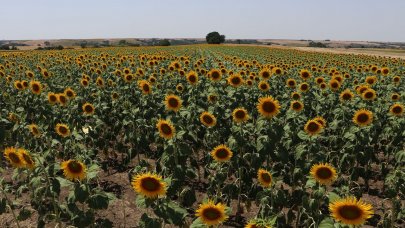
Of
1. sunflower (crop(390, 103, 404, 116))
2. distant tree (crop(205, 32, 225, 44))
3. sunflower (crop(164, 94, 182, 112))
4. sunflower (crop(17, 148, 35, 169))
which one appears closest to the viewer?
sunflower (crop(17, 148, 35, 169))

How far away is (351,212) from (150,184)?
214cm

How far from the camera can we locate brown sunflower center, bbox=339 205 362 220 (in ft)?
12.4

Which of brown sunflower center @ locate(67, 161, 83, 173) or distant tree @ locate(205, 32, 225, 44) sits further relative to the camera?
distant tree @ locate(205, 32, 225, 44)

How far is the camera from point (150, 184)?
14.1 ft

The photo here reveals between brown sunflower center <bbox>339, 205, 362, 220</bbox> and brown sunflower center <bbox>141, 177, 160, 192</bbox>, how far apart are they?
6.43 ft

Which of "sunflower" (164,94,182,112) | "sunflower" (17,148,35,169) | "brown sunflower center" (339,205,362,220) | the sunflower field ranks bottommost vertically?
the sunflower field

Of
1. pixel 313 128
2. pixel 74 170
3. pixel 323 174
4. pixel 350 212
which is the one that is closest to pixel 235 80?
pixel 313 128

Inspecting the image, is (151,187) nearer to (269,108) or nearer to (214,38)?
(269,108)

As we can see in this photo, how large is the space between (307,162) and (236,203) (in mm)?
1797

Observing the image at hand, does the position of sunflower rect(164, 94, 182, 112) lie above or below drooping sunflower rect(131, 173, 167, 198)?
above

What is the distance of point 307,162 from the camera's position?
6688mm

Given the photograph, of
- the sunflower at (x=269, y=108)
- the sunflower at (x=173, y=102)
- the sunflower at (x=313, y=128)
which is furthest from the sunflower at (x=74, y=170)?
the sunflower at (x=313, y=128)

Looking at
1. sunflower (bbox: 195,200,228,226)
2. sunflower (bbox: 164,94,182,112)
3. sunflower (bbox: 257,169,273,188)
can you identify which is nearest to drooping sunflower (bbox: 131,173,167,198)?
sunflower (bbox: 195,200,228,226)

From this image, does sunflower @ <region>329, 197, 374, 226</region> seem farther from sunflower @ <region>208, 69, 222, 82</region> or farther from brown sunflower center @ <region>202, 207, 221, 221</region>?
sunflower @ <region>208, 69, 222, 82</region>
